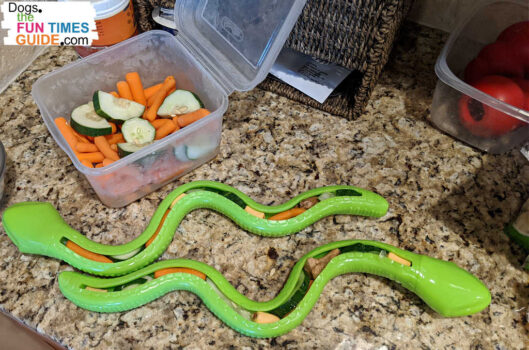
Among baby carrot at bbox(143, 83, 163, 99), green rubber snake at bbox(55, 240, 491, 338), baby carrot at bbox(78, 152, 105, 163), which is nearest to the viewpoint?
green rubber snake at bbox(55, 240, 491, 338)

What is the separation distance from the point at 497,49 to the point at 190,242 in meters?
0.57

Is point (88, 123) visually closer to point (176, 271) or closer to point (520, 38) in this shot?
point (176, 271)

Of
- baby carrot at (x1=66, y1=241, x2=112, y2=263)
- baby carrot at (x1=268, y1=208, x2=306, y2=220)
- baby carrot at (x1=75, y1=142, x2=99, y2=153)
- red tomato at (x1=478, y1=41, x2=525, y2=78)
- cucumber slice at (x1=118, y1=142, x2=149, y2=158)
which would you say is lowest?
baby carrot at (x1=66, y1=241, x2=112, y2=263)

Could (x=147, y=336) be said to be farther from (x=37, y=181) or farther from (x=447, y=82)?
A: (x=447, y=82)

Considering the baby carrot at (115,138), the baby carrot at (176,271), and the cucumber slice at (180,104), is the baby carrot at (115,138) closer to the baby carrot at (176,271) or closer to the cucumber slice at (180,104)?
the cucumber slice at (180,104)

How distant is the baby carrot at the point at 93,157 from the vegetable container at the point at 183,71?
1.3 inches

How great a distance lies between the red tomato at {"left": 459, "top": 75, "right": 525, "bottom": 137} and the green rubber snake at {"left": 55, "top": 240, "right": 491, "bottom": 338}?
9.8 inches

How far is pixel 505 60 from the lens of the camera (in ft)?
2.44

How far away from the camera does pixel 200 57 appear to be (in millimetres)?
758

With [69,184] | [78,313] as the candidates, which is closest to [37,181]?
[69,184]

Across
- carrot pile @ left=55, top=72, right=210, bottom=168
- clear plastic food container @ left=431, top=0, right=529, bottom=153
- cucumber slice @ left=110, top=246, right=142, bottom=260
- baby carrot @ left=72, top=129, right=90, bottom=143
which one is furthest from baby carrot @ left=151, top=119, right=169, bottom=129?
clear plastic food container @ left=431, top=0, right=529, bottom=153

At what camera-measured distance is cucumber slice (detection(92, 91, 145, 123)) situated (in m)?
0.73

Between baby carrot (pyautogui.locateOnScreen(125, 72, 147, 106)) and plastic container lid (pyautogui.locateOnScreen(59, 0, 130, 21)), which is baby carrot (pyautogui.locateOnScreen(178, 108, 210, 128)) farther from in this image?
plastic container lid (pyautogui.locateOnScreen(59, 0, 130, 21))

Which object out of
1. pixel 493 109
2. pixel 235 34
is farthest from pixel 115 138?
pixel 493 109
